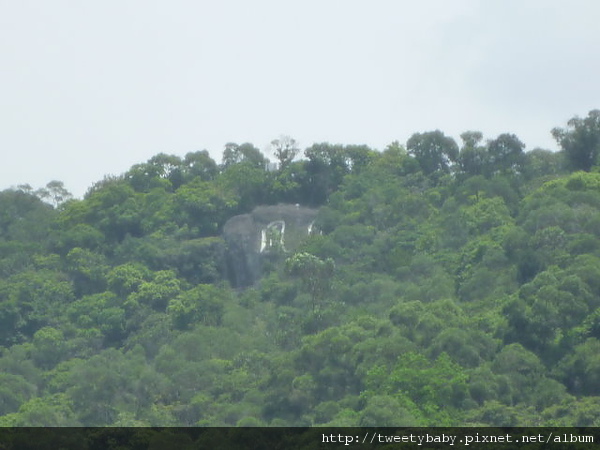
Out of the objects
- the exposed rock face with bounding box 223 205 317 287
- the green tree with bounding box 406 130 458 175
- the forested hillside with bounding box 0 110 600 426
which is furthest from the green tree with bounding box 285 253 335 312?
the green tree with bounding box 406 130 458 175

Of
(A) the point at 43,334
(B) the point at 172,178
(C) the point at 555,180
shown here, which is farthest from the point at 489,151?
(A) the point at 43,334

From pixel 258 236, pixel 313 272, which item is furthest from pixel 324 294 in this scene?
pixel 258 236

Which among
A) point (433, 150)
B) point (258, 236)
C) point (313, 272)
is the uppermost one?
point (433, 150)

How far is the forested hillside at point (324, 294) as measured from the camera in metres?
38.0

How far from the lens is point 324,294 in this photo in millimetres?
47562

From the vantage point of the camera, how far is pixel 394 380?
37.1 meters

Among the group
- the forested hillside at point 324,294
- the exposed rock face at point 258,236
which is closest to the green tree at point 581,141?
the forested hillside at point 324,294

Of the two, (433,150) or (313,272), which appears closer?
(313,272)

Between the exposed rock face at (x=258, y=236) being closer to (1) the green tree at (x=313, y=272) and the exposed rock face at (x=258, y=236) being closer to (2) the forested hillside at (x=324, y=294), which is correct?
(2) the forested hillside at (x=324, y=294)

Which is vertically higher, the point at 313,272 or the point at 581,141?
the point at 581,141

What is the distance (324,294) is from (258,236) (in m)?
5.77

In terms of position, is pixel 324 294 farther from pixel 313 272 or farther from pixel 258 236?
pixel 258 236

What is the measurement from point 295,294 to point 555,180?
9.35 metres

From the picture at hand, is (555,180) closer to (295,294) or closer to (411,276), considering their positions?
(411,276)
